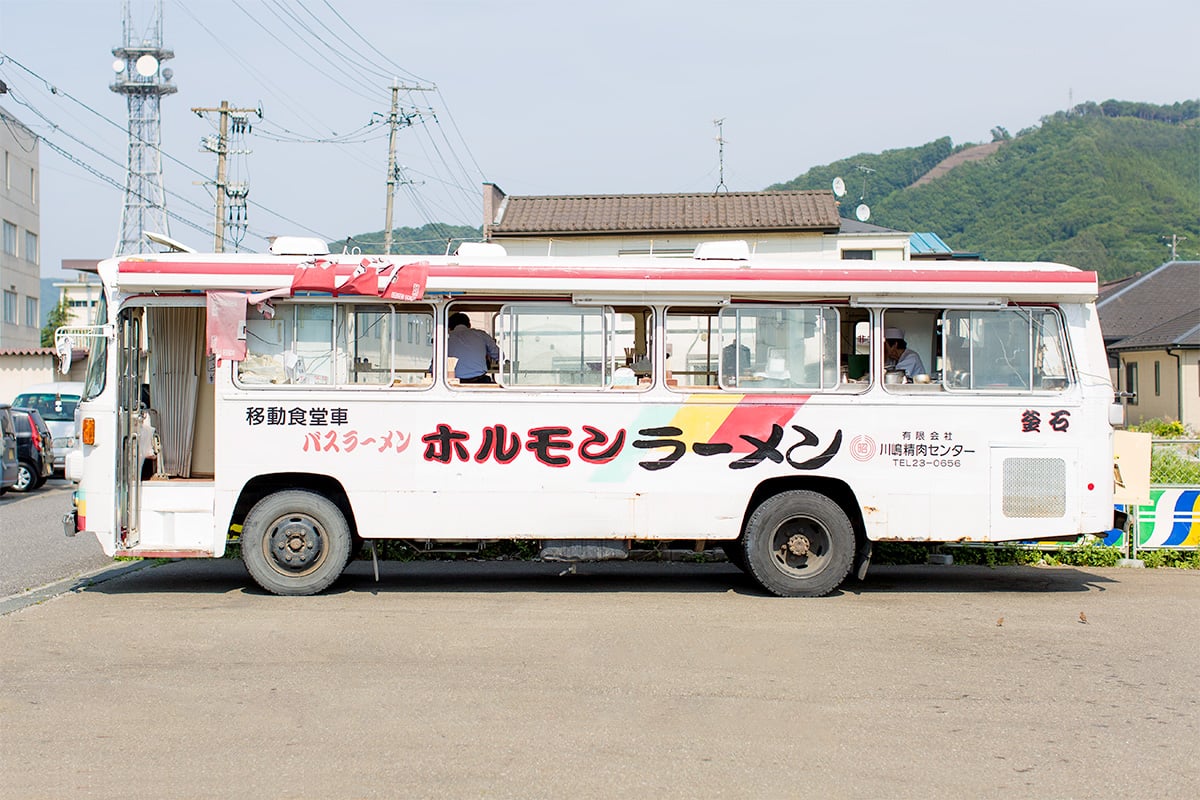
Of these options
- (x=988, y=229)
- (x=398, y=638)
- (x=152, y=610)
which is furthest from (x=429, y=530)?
(x=988, y=229)

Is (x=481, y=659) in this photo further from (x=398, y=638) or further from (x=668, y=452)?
(x=668, y=452)

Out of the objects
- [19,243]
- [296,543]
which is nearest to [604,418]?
[296,543]

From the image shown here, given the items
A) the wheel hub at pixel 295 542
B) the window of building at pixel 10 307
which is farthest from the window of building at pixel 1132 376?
the window of building at pixel 10 307

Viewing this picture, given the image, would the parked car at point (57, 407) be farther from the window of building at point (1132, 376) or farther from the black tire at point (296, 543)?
the window of building at point (1132, 376)

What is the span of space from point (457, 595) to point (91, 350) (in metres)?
3.95

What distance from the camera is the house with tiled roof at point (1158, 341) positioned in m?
34.4

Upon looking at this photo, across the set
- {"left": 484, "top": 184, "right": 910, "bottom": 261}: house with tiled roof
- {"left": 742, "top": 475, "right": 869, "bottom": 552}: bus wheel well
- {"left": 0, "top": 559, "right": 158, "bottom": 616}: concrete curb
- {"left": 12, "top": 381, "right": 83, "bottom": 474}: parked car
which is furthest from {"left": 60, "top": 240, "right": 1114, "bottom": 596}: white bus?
{"left": 484, "top": 184, "right": 910, "bottom": 261}: house with tiled roof

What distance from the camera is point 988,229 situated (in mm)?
78562

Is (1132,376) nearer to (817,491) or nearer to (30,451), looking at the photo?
(817,491)

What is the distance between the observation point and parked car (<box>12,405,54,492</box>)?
21203 millimetres

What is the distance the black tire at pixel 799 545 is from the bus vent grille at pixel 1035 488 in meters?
1.45

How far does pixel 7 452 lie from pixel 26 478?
5.93 feet

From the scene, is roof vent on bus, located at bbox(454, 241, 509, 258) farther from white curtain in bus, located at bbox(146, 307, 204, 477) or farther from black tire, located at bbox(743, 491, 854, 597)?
black tire, located at bbox(743, 491, 854, 597)

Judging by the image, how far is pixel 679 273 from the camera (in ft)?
32.7
